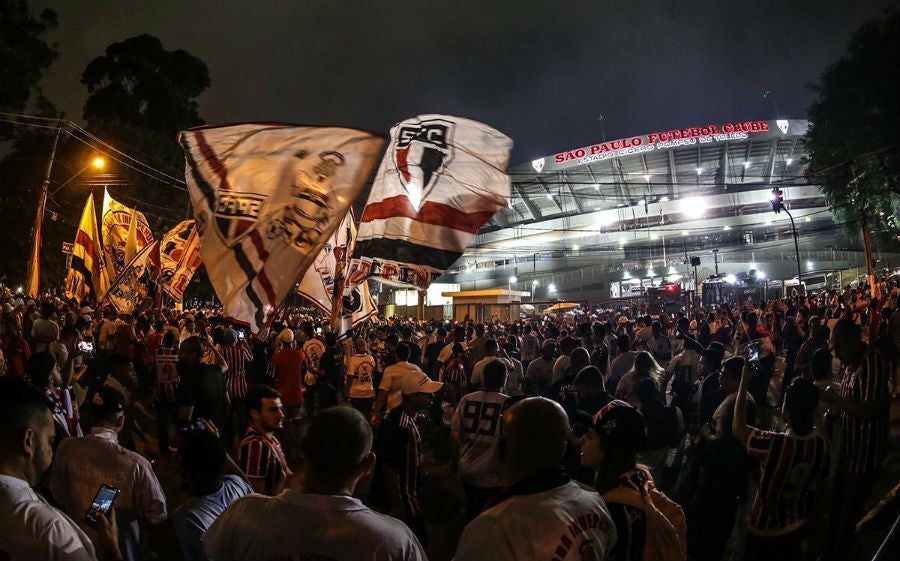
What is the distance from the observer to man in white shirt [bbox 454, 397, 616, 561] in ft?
6.31

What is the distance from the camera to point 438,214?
535 cm

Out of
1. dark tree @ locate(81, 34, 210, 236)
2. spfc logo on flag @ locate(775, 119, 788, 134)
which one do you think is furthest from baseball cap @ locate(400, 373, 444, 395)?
spfc logo on flag @ locate(775, 119, 788, 134)

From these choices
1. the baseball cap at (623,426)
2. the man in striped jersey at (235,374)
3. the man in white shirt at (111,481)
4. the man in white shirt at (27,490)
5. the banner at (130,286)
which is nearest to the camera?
the man in white shirt at (27,490)

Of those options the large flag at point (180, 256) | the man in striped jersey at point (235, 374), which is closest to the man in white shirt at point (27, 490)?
the man in striped jersey at point (235, 374)

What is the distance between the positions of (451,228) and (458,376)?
5.49 metres

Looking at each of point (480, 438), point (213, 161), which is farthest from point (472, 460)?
point (213, 161)

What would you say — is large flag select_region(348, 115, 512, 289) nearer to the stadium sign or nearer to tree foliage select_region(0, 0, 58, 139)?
tree foliage select_region(0, 0, 58, 139)

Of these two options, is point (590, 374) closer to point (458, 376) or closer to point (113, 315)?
point (458, 376)

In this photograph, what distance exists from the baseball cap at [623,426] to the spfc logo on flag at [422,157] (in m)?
3.12

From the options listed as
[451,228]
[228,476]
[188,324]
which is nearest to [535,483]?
[228,476]

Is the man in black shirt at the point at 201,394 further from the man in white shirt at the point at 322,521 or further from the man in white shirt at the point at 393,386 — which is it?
the man in white shirt at the point at 322,521

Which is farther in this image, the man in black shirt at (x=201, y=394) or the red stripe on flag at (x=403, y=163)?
the man in black shirt at (x=201, y=394)

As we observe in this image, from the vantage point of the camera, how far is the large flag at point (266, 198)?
4.06m

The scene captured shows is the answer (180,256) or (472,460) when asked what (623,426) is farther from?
(180,256)
